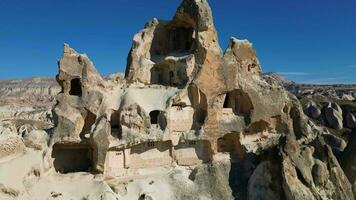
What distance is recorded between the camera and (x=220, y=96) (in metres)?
24.5

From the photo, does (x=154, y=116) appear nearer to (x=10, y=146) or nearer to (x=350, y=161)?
(x=10, y=146)

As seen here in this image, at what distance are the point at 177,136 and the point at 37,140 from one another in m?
7.36

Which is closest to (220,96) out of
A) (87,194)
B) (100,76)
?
(100,76)

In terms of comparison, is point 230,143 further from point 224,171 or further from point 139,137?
point 139,137

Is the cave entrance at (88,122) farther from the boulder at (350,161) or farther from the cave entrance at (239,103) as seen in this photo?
the boulder at (350,161)

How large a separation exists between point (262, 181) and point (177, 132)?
5.27 metres

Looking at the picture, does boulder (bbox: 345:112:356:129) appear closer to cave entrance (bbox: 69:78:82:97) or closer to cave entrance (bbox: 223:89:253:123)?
cave entrance (bbox: 223:89:253:123)

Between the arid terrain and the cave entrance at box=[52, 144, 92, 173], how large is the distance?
0.29 ft

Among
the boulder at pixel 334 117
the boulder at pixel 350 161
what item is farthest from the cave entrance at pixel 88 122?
the boulder at pixel 334 117

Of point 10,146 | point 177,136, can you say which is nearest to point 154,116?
point 177,136

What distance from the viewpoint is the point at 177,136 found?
2378cm

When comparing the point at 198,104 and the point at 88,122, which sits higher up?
the point at 198,104

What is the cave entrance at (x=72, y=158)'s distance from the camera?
23.2 metres

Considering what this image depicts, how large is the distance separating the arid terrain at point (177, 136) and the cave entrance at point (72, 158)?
9 cm
